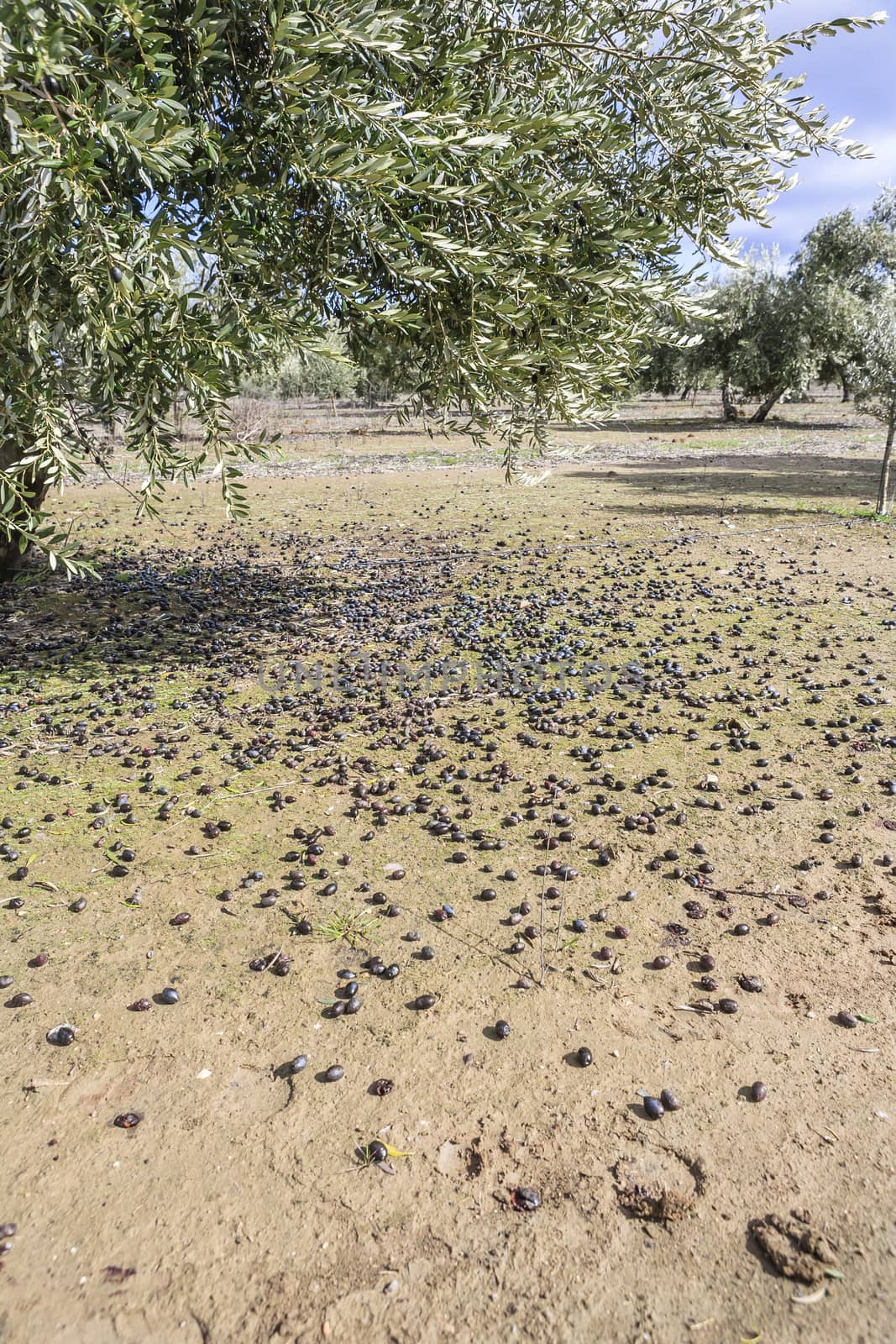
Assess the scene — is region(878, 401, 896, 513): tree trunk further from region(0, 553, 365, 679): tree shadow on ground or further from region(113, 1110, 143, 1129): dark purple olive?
region(113, 1110, 143, 1129): dark purple olive

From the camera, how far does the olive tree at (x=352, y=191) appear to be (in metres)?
5.03

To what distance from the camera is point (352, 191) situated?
6.02 metres

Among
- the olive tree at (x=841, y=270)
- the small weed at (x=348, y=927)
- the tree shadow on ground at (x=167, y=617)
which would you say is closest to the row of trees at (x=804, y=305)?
the olive tree at (x=841, y=270)

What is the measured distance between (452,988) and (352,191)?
19.2 ft

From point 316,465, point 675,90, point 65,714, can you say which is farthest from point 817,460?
point 65,714

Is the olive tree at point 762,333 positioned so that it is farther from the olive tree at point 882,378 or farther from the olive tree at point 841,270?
the olive tree at point 882,378

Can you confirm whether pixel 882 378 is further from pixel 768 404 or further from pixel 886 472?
pixel 768 404

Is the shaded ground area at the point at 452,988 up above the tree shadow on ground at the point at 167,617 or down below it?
below

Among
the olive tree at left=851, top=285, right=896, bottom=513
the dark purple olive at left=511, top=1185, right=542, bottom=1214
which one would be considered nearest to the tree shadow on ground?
the dark purple olive at left=511, top=1185, right=542, bottom=1214

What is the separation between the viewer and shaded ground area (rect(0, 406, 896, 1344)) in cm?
271

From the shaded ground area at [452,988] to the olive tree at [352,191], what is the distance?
8.47 feet

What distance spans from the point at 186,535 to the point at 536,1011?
15.4 m

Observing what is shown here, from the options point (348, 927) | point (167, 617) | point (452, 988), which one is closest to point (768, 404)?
point (167, 617)

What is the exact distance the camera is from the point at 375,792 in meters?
6.12
